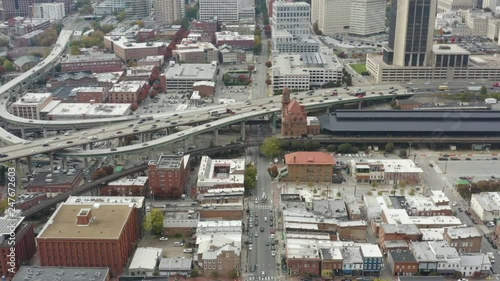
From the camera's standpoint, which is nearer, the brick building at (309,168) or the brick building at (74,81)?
the brick building at (309,168)

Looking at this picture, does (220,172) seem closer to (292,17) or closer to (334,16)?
(292,17)

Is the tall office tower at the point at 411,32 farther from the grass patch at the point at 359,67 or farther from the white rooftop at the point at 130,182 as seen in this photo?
the white rooftop at the point at 130,182

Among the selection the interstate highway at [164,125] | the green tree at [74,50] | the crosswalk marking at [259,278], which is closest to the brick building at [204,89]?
the interstate highway at [164,125]

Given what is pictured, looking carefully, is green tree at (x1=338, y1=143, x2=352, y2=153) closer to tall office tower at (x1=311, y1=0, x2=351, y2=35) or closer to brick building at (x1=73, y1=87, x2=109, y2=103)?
brick building at (x1=73, y1=87, x2=109, y2=103)

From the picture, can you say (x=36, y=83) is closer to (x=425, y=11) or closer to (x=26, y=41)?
(x=26, y=41)

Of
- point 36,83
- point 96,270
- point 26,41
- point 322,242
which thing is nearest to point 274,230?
point 322,242

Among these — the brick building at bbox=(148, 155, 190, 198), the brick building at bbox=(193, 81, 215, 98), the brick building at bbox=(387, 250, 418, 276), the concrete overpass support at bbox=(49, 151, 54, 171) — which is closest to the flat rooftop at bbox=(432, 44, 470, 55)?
the brick building at bbox=(193, 81, 215, 98)

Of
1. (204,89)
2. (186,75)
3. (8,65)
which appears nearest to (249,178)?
(204,89)
